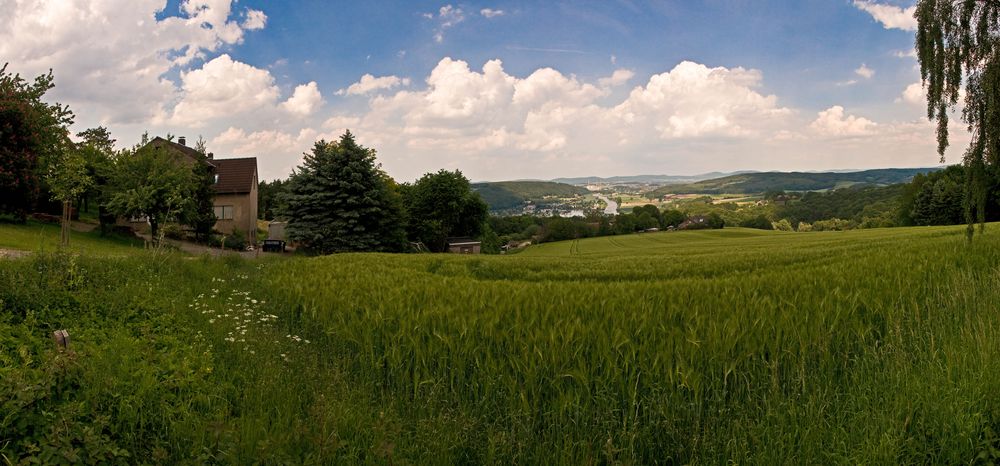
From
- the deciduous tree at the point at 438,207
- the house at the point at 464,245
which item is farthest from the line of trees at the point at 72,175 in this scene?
the house at the point at 464,245

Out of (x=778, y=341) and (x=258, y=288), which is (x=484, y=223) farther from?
(x=778, y=341)

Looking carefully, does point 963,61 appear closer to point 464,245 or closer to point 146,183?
point 146,183

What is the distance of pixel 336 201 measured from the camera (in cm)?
3684

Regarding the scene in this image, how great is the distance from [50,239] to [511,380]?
35033 mm

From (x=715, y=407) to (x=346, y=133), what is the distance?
3673cm

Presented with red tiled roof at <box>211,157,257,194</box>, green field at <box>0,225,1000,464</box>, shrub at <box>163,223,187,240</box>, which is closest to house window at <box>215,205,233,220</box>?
red tiled roof at <box>211,157,257,194</box>

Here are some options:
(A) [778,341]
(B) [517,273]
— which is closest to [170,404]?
(A) [778,341]

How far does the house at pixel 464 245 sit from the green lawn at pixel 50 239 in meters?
29.3

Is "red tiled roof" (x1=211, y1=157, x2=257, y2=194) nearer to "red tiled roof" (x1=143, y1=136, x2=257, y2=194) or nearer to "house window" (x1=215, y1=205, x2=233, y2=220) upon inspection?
"red tiled roof" (x1=143, y1=136, x2=257, y2=194)

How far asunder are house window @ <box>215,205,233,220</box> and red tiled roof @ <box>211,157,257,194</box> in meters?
1.51

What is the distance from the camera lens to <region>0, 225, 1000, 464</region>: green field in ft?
14.8

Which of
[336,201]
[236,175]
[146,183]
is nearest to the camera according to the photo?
[146,183]

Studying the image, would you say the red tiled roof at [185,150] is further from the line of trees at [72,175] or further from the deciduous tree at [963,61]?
the deciduous tree at [963,61]

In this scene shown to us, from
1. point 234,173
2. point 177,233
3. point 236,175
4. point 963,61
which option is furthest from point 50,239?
point 963,61
